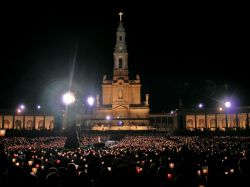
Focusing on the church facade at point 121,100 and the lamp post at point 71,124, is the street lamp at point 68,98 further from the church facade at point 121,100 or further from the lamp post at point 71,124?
the church facade at point 121,100

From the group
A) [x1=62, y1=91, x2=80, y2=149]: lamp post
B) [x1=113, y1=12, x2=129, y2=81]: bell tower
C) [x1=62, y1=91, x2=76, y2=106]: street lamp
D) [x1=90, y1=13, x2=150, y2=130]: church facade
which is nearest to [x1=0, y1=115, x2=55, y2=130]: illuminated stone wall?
[x1=90, y1=13, x2=150, y2=130]: church facade

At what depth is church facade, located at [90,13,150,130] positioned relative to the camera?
97688 millimetres

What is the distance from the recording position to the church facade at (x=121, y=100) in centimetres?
9769

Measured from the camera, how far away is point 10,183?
8320 millimetres

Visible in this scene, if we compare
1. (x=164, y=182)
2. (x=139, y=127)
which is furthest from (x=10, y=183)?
(x=139, y=127)

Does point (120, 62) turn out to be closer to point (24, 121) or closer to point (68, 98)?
point (24, 121)

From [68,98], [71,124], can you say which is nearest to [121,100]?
[71,124]

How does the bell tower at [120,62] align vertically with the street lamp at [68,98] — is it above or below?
above

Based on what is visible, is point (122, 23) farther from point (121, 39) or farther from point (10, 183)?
point (10, 183)

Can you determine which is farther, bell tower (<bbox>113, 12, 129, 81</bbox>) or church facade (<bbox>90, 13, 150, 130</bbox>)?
bell tower (<bbox>113, 12, 129, 81</bbox>)

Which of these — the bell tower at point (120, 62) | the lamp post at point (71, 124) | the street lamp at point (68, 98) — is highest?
the bell tower at point (120, 62)

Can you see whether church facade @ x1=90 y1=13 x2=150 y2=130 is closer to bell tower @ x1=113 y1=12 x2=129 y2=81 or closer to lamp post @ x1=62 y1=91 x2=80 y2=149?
bell tower @ x1=113 y1=12 x2=129 y2=81

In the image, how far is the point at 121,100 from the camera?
105375 millimetres

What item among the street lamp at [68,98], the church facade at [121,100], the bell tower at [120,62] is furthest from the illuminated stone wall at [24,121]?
the street lamp at [68,98]
